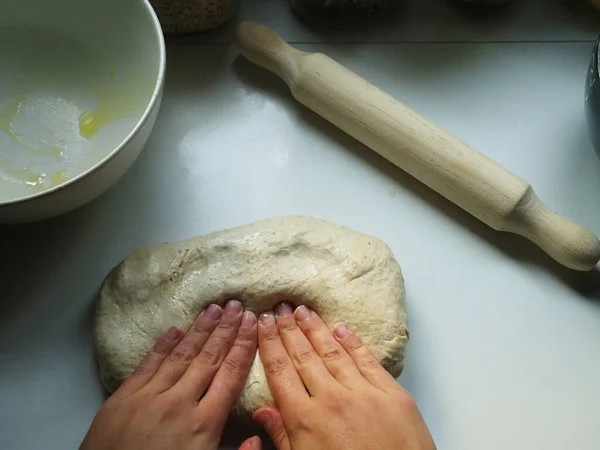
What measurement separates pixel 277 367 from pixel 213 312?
3.8 inches

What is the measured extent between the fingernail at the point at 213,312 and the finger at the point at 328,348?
0.09m

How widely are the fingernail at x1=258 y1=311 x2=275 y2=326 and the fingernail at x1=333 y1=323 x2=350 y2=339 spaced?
7 cm

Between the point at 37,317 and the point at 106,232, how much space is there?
0.13 m

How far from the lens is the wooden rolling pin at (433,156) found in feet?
2.56

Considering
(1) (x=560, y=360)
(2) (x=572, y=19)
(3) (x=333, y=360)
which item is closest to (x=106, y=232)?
(3) (x=333, y=360)

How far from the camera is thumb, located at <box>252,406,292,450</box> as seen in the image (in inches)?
26.5

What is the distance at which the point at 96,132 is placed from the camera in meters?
0.82

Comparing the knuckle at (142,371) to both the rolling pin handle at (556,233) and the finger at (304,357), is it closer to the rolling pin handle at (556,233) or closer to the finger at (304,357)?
the finger at (304,357)

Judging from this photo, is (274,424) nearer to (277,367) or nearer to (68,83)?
(277,367)

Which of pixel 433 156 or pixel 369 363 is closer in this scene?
pixel 369 363

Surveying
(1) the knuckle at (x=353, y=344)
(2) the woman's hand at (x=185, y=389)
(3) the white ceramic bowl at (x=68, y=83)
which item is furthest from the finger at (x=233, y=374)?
(3) the white ceramic bowl at (x=68, y=83)

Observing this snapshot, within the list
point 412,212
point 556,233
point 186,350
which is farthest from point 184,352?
point 556,233

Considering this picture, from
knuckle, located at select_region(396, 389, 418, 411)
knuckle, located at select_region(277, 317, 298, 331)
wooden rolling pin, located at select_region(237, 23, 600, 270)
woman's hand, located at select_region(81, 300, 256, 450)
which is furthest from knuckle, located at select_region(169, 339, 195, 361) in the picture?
wooden rolling pin, located at select_region(237, 23, 600, 270)

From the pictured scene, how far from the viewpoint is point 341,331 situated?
27.9 inches
